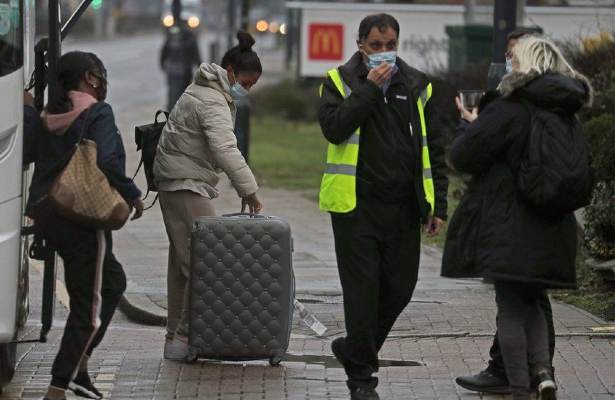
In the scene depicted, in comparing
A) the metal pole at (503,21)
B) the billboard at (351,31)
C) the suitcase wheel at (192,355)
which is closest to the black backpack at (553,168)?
the suitcase wheel at (192,355)

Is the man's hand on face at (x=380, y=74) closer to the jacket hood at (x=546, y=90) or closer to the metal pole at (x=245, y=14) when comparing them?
the jacket hood at (x=546, y=90)

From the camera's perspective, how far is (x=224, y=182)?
19.4 meters

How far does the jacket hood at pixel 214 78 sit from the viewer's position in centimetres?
821

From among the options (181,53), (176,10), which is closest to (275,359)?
(176,10)

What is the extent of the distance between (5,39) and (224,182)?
41.2 feet

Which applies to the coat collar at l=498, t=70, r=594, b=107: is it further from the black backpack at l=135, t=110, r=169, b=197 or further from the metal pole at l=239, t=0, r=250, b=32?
the metal pole at l=239, t=0, r=250, b=32

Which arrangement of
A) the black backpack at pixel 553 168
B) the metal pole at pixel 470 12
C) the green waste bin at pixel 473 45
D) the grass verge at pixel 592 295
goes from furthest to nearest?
1. the metal pole at pixel 470 12
2. the green waste bin at pixel 473 45
3. the grass verge at pixel 592 295
4. the black backpack at pixel 553 168

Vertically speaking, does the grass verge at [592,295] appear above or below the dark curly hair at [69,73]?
below

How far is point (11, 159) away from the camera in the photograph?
6.81 metres

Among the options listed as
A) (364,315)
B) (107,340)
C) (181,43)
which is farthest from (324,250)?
(181,43)

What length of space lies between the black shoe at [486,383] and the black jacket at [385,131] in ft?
3.01

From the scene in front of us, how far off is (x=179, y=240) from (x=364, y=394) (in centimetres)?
178

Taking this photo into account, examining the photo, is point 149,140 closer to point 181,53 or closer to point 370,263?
point 370,263

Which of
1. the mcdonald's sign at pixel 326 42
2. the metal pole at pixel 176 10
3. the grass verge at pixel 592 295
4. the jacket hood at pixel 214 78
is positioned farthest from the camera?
the metal pole at pixel 176 10
